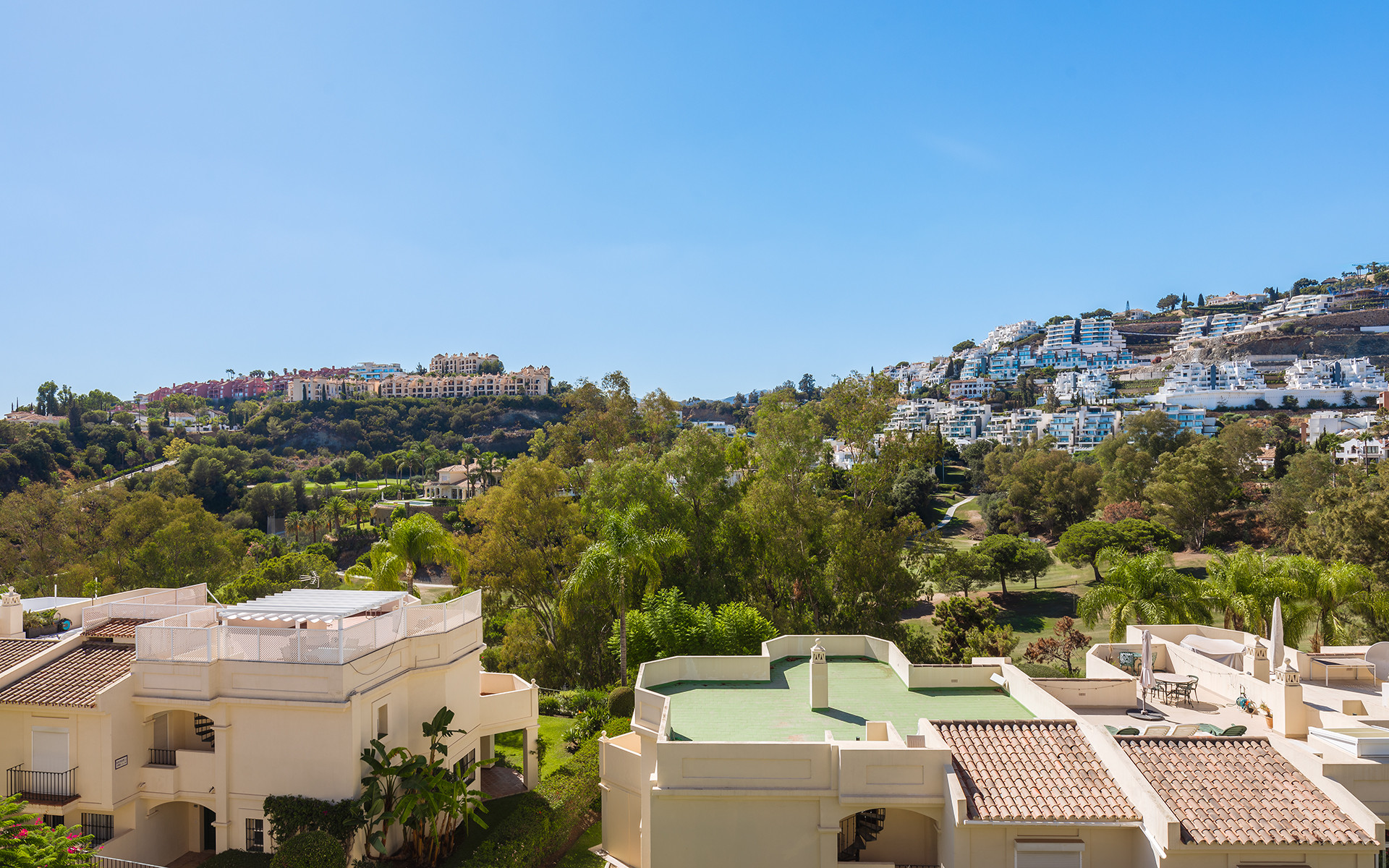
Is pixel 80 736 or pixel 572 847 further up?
pixel 80 736

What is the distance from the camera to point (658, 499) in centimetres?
3189

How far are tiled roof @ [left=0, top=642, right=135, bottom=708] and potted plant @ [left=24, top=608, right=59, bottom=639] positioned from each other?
3.23 m

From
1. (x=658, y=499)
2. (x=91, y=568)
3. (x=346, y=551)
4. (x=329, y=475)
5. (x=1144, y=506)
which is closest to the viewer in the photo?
(x=658, y=499)

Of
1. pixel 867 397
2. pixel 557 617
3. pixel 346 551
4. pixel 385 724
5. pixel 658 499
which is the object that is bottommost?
pixel 346 551

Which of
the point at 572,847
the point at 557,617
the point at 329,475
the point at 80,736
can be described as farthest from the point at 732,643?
the point at 329,475

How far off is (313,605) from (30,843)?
638 cm

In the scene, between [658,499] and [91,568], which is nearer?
[658,499]

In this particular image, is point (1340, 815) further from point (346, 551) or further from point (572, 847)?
point (346, 551)

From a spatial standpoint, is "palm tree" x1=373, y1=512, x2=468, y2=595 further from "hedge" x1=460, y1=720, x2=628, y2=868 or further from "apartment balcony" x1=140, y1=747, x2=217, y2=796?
"apartment balcony" x1=140, y1=747, x2=217, y2=796

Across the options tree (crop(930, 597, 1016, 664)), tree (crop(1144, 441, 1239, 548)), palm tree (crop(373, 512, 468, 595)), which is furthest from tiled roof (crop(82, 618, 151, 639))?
tree (crop(1144, 441, 1239, 548))

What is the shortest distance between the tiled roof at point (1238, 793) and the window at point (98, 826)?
1915cm

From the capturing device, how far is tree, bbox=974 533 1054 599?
56.1 metres

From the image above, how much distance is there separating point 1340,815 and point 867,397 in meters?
23.7

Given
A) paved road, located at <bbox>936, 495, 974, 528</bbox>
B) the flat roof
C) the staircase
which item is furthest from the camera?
paved road, located at <bbox>936, 495, 974, 528</bbox>
